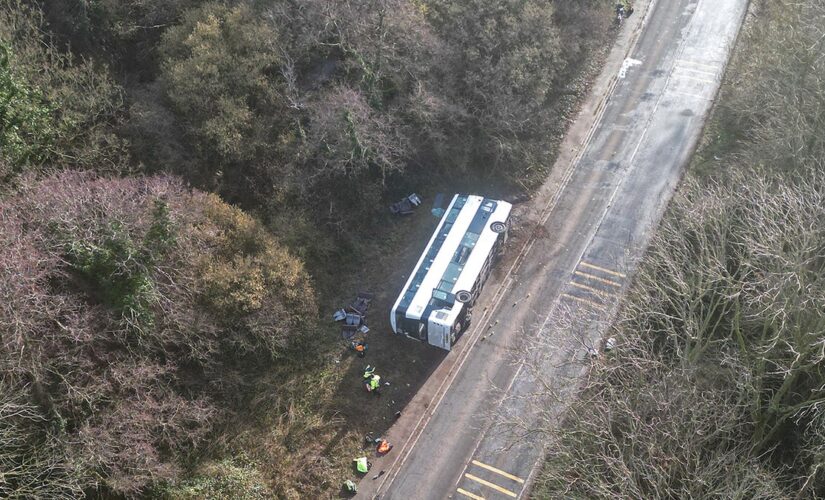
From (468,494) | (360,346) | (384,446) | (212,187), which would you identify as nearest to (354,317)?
(360,346)

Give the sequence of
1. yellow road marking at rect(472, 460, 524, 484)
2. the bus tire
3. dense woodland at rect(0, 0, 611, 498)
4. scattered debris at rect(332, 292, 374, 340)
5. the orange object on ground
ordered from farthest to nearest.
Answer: scattered debris at rect(332, 292, 374, 340) < the bus tire < the orange object on ground < yellow road marking at rect(472, 460, 524, 484) < dense woodland at rect(0, 0, 611, 498)

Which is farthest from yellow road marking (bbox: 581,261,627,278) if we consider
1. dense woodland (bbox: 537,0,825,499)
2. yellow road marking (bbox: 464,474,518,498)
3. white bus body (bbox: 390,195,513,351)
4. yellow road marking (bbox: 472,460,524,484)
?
yellow road marking (bbox: 464,474,518,498)

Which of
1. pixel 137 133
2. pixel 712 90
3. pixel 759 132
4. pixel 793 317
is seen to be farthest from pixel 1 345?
pixel 712 90

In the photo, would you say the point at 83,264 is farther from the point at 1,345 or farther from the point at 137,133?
the point at 137,133

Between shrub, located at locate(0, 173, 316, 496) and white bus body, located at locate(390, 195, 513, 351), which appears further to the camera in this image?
white bus body, located at locate(390, 195, 513, 351)

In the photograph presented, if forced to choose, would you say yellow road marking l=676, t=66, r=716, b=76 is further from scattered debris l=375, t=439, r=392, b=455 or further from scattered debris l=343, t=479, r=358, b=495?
scattered debris l=343, t=479, r=358, b=495

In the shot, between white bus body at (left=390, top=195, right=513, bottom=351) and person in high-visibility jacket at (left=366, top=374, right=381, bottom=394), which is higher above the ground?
white bus body at (left=390, top=195, right=513, bottom=351)
